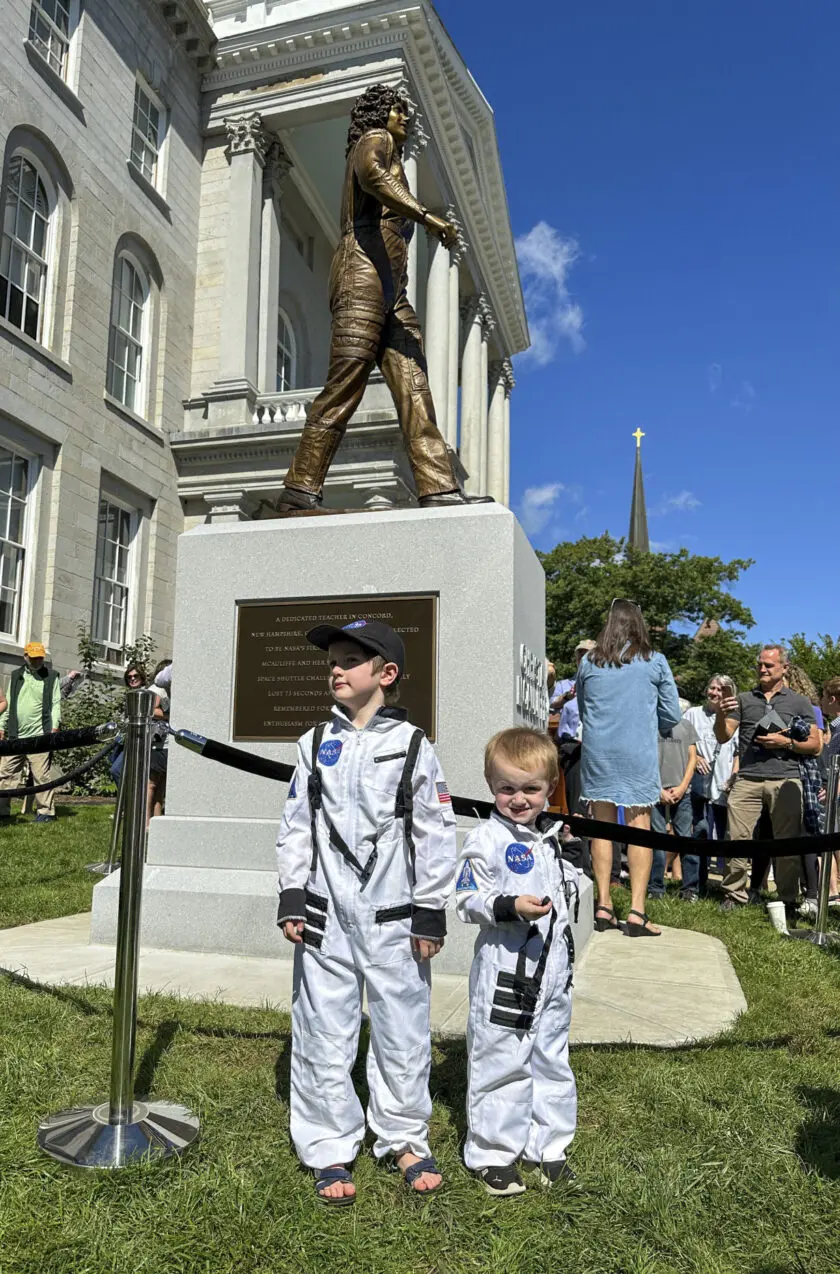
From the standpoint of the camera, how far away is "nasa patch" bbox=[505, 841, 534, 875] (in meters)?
2.64

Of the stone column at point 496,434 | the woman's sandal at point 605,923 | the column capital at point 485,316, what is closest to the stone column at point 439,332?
the column capital at point 485,316

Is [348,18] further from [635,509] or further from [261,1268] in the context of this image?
[635,509]

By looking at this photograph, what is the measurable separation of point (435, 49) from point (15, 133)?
37.7 feet

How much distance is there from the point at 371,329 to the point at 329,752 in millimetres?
3860

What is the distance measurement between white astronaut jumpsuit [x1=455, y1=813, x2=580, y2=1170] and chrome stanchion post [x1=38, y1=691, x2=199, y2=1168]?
884 mm

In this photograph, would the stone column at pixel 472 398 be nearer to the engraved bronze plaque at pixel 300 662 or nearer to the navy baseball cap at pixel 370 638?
the engraved bronze plaque at pixel 300 662

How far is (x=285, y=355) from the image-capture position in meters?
26.0

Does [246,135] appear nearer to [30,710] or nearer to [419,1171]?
[30,710]

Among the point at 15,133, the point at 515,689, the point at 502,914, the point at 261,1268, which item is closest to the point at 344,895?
the point at 502,914

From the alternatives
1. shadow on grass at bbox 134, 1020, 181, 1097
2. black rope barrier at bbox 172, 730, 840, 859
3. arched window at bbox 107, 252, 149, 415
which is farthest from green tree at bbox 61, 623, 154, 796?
black rope barrier at bbox 172, 730, 840, 859

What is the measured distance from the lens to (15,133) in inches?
608

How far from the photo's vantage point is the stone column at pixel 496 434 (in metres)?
33.7

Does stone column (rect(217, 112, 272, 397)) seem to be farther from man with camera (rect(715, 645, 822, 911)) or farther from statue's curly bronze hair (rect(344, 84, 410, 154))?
man with camera (rect(715, 645, 822, 911))

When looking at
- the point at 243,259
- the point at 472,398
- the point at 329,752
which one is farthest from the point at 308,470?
the point at 472,398
